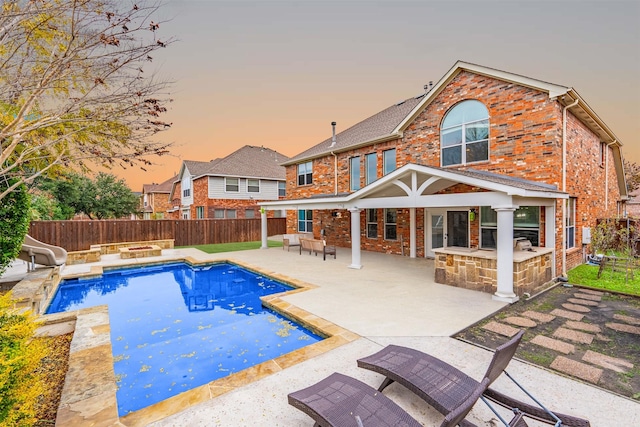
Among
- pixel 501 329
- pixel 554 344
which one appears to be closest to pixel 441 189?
pixel 501 329

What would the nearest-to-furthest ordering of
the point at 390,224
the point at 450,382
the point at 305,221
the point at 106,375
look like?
the point at 450,382, the point at 106,375, the point at 390,224, the point at 305,221

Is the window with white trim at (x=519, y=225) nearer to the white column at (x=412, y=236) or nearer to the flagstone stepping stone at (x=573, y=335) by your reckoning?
the white column at (x=412, y=236)

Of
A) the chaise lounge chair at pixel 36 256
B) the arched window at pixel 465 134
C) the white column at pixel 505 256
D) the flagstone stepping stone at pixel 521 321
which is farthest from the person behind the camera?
the arched window at pixel 465 134

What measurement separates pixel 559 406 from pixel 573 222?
10179 mm

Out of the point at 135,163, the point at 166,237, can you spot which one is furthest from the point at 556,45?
the point at 166,237

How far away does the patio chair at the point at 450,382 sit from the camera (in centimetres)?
265

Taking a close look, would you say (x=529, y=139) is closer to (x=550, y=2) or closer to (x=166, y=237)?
(x=550, y=2)

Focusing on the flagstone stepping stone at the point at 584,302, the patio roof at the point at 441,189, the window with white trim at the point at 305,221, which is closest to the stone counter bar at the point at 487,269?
the flagstone stepping stone at the point at 584,302

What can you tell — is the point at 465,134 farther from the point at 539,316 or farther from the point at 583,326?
the point at 583,326

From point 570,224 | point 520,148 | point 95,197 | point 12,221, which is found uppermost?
point 520,148

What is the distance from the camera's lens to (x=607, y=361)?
425 cm

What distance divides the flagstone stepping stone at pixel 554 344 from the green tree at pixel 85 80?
23.9ft

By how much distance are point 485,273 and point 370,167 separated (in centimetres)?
829

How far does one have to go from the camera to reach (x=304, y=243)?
14719mm
